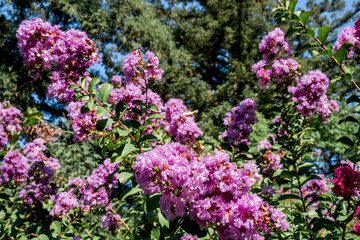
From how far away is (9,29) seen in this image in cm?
655

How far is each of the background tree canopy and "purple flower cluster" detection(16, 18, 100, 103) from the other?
2693mm

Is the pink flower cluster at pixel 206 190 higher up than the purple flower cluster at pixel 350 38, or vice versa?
the purple flower cluster at pixel 350 38

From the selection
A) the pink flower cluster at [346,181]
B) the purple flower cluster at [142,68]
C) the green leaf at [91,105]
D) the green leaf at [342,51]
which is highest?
the purple flower cluster at [142,68]

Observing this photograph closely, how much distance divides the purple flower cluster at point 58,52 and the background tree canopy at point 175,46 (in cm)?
269

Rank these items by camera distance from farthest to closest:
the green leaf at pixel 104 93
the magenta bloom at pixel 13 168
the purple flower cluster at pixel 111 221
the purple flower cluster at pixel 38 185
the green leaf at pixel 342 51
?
the magenta bloom at pixel 13 168, the purple flower cluster at pixel 38 185, the purple flower cluster at pixel 111 221, the green leaf at pixel 104 93, the green leaf at pixel 342 51

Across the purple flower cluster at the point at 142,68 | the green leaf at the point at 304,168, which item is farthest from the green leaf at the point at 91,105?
the green leaf at the point at 304,168

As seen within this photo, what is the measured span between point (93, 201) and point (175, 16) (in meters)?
8.77

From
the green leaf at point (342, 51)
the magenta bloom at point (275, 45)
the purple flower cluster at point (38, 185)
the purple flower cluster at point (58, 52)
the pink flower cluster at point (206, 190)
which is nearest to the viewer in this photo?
the pink flower cluster at point (206, 190)

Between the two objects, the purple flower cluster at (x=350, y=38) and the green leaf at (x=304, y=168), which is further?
the green leaf at (x=304, y=168)

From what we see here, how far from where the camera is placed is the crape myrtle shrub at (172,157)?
1.11 meters

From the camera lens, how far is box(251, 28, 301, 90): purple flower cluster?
2.12 meters

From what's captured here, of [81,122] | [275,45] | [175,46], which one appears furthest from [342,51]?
[175,46]

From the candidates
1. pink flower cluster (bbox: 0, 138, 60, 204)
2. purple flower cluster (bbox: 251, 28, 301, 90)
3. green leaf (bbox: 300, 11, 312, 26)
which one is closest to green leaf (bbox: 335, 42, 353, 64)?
green leaf (bbox: 300, 11, 312, 26)

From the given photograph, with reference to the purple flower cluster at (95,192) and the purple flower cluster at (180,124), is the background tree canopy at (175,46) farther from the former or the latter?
the purple flower cluster at (180,124)
